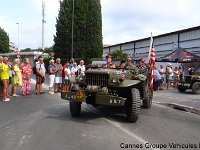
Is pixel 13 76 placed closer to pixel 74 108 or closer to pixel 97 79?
pixel 74 108

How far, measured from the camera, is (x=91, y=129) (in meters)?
8.84

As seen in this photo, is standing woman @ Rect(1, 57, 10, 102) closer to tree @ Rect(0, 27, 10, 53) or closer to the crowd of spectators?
the crowd of spectators

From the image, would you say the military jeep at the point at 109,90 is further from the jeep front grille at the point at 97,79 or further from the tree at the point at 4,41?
the tree at the point at 4,41

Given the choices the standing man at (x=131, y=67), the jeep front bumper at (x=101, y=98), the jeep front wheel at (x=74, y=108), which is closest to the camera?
the jeep front bumper at (x=101, y=98)

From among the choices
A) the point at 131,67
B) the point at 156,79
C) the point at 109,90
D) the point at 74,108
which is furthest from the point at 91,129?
the point at 156,79

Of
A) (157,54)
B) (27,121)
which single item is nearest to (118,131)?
(27,121)

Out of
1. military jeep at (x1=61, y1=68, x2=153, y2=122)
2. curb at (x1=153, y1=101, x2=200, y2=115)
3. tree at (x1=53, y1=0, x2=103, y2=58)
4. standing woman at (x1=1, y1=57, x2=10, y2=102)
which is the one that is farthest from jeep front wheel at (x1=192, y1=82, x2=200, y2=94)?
tree at (x1=53, y1=0, x2=103, y2=58)

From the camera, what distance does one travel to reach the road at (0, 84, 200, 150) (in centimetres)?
738

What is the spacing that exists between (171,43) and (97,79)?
31.8 m

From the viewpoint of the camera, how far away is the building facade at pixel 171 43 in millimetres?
36281

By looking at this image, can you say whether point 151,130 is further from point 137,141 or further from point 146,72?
point 146,72

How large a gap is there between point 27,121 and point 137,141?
346cm

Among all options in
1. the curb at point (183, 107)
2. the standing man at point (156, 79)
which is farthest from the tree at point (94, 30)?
the curb at point (183, 107)

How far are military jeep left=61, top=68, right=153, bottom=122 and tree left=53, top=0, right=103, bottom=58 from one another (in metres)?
39.0
